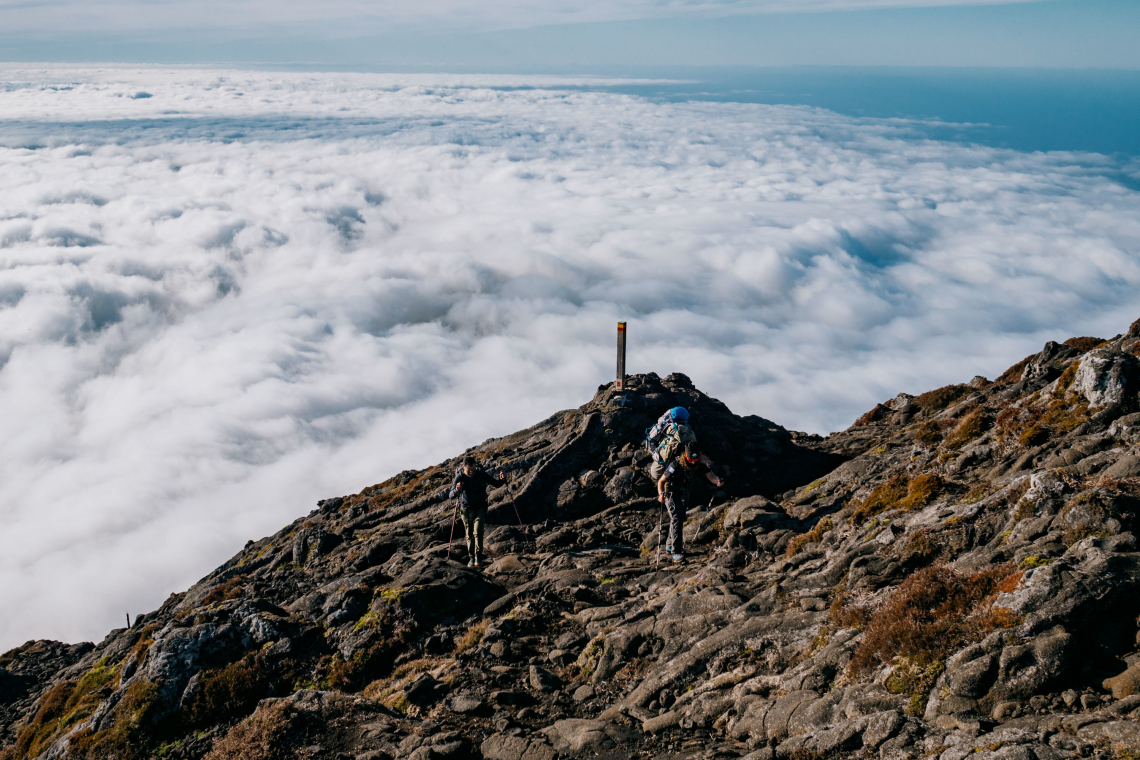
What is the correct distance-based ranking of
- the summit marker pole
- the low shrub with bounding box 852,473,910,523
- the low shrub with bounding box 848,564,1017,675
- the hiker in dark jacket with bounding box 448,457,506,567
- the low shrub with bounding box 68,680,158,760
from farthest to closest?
the summit marker pole
the hiker in dark jacket with bounding box 448,457,506,567
the low shrub with bounding box 852,473,910,523
the low shrub with bounding box 68,680,158,760
the low shrub with bounding box 848,564,1017,675

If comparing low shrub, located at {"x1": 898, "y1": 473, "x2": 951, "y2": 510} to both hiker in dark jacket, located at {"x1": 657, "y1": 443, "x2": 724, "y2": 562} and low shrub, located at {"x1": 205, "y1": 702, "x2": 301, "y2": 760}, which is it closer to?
hiker in dark jacket, located at {"x1": 657, "y1": 443, "x2": 724, "y2": 562}

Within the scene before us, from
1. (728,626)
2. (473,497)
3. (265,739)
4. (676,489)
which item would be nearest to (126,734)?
(265,739)

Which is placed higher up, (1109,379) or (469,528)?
(1109,379)

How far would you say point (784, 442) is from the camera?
25.7 meters

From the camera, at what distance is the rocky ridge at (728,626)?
6.98m

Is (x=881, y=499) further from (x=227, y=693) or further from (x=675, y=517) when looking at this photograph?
(x=227, y=693)

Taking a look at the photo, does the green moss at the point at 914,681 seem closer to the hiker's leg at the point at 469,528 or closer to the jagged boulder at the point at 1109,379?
the jagged boulder at the point at 1109,379

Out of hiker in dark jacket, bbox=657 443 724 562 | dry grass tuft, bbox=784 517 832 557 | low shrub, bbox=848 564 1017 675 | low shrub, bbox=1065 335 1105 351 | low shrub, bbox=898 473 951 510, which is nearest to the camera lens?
low shrub, bbox=848 564 1017 675

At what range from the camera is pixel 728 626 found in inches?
431

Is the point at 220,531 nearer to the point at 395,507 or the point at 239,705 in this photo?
the point at 395,507

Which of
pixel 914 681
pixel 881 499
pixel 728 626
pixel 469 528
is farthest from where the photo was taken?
pixel 469 528

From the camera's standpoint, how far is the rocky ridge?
6977mm

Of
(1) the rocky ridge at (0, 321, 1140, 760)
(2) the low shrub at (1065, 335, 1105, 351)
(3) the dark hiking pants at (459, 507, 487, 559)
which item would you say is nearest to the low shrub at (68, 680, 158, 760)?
(1) the rocky ridge at (0, 321, 1140, 760)

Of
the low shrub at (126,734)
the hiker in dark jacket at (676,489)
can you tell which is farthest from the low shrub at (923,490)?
the low shrub at (126,734)
